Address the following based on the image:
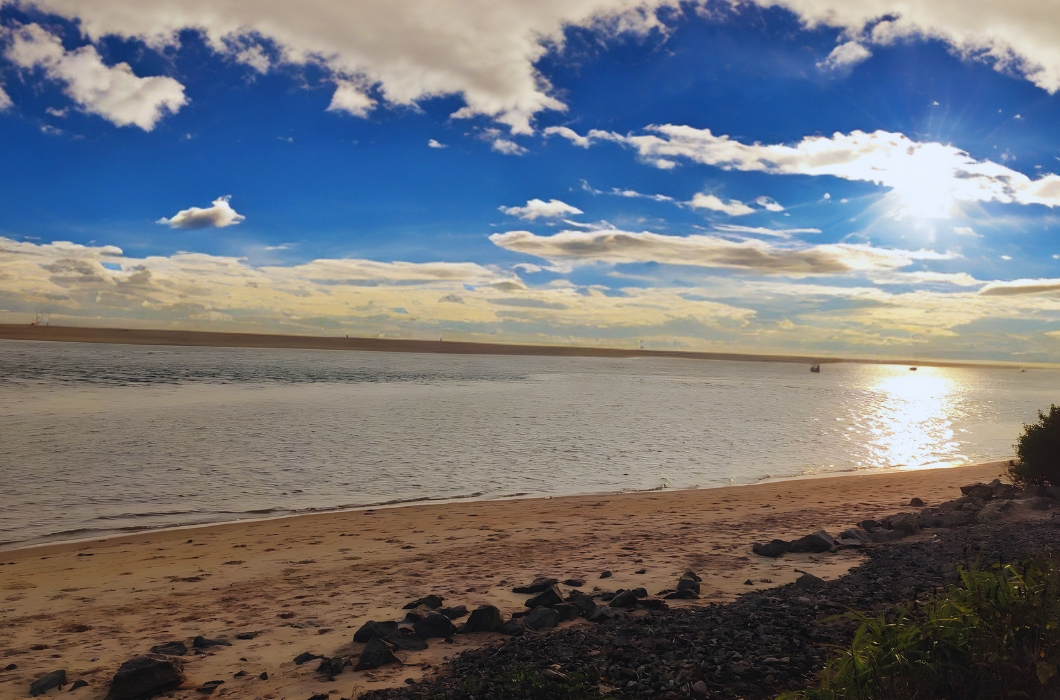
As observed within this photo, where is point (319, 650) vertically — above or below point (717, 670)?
below

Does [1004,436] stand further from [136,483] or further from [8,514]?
[8,514]

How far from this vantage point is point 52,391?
51656 mm

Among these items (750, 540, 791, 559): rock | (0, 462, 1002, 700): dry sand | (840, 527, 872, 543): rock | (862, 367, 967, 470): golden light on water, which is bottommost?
(862, 367, 967, 470): golden light on water

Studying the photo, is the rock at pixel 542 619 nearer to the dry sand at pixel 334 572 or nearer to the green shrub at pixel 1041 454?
the dry sand at pixel 334 572

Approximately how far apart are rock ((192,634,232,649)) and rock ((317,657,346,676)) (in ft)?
6.08

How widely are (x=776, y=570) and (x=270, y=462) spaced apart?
20.3m

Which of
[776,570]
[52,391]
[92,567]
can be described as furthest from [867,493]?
[52,391]

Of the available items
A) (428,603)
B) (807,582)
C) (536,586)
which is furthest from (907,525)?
(428,603)

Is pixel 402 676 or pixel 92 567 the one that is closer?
pixel 402 676

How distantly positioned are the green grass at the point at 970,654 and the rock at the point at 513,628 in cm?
355

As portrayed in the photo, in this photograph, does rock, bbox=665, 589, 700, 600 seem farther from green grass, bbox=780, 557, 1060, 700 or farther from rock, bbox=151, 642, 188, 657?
rock, bbox=151, 642, 188, 657

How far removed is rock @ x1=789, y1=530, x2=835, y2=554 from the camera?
43.2 ft

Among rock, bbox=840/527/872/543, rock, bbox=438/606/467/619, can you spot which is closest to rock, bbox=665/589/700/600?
rock, bbox=438/606/467/619

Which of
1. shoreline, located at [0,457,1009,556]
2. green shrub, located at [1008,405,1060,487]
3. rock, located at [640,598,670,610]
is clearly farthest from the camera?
green shrub, located at [1008,405,1060,487]
